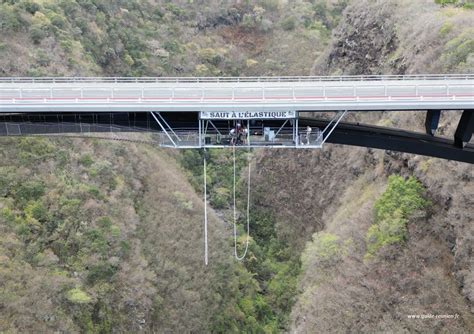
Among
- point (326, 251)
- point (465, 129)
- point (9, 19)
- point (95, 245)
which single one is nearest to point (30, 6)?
point (9, 19)

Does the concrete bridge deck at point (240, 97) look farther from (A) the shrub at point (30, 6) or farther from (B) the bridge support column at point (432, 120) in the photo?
(A) the shrub at point (30, 6)

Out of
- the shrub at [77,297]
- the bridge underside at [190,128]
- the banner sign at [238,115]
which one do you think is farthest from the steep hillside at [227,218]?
the banner sign at [238,115]

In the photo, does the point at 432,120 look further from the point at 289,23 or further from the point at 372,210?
the point at 289,23

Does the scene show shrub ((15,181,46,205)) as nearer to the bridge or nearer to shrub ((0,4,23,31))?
the bridge

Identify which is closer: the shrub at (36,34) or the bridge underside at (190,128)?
the bridge underside at (190,128)

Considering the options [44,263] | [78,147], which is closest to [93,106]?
[44,263]
